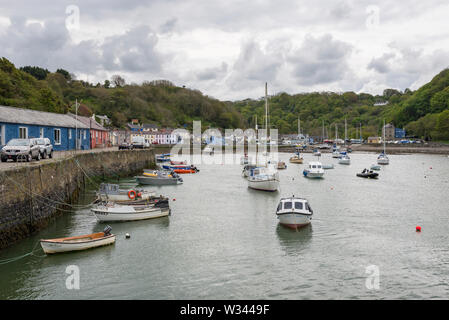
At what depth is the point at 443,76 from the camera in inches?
6501

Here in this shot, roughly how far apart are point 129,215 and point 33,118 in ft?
61.2

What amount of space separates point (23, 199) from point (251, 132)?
15861 centimetres

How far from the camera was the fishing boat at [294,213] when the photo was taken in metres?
22.0

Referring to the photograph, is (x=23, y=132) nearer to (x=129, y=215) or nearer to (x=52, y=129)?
(x=52, y=129)

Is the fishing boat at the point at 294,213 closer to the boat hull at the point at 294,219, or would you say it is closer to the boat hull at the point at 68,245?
the boat hull at the point at 294,219

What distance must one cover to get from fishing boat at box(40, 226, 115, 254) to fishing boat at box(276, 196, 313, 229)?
9.96 metres

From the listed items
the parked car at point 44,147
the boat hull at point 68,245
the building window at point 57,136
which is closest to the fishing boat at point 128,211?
the boat hull at point 68,245

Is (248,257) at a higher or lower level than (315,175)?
lower

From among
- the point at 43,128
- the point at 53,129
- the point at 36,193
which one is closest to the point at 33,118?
the point at 43,128

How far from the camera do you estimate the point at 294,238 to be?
2044 centimetres

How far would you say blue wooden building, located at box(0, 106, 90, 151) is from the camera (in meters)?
30.6

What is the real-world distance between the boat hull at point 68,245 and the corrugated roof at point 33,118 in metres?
16.9
